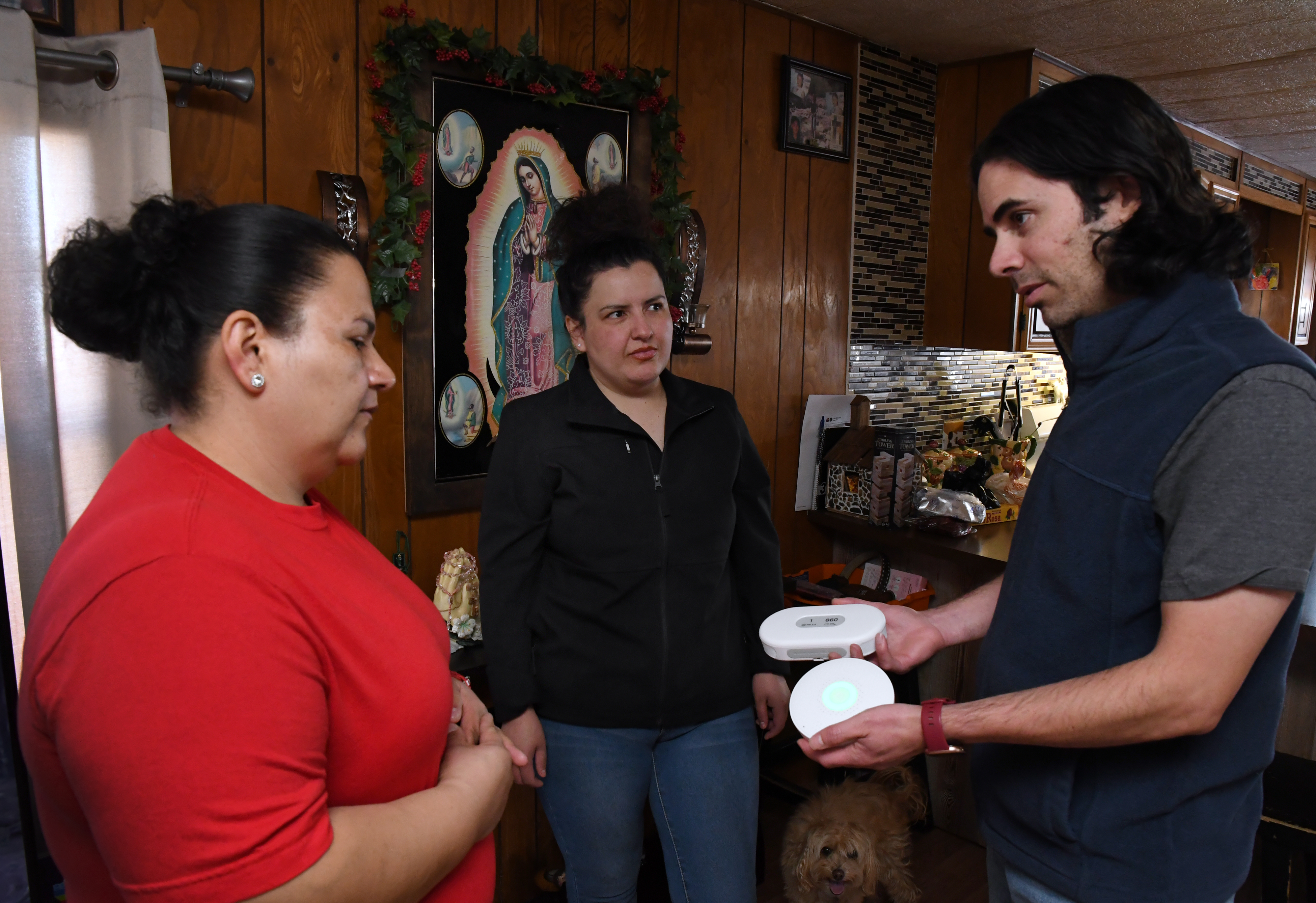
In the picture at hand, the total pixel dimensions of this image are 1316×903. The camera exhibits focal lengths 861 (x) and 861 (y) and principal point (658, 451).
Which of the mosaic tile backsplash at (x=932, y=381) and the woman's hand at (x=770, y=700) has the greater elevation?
the mosaic tile backsplash at (x=932, y=381)

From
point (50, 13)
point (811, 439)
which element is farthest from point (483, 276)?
point (811, 439)

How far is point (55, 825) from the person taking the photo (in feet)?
2.68

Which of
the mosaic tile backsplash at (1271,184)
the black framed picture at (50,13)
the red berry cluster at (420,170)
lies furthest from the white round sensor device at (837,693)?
the mosaic tile backsplash at (1271,184)

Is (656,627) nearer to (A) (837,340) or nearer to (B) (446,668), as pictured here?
(B) (446,668)

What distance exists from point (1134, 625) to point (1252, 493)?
22 centimetres

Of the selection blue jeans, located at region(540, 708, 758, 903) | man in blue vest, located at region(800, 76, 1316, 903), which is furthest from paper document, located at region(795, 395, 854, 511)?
man in blue vest, located at region(800, 76, 1316, 903)

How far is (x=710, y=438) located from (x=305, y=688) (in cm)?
111

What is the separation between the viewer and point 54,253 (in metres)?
1.46

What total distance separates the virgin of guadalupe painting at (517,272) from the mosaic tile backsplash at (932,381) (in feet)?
4.44

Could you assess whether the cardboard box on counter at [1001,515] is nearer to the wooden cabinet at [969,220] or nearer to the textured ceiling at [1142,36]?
the wooden cabinet at [969,220]

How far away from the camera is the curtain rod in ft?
4.79

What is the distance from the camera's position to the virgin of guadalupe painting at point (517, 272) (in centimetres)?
213

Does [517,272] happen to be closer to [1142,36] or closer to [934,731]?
[934,731]

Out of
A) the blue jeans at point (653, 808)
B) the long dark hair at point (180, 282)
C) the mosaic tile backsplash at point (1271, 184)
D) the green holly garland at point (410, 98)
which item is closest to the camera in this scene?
the long dark hair at point (180, 282)
